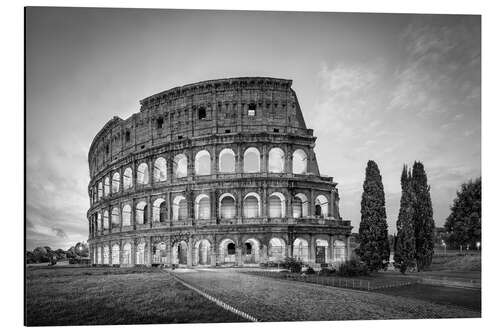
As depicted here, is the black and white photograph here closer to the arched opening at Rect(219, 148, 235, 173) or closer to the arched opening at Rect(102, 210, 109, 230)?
the arched opening at Rect(219, 148, 235, 173)

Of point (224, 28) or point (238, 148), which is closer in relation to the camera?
point (224, 28)

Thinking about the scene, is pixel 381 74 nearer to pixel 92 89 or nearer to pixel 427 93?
pixel 427 93

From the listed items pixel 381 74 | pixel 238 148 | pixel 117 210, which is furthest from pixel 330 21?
pixel 117 210

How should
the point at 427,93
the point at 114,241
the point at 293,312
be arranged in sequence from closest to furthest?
1. the point at 293,312
2. the point at 427,93
3. the point at 114,241

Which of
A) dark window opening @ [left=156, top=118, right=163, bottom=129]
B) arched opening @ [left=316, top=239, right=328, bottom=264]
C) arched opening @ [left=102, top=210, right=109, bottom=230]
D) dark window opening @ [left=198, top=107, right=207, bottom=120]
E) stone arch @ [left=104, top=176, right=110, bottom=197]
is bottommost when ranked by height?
arched opening @ [left=316, top=239, right=328, bottom=264]

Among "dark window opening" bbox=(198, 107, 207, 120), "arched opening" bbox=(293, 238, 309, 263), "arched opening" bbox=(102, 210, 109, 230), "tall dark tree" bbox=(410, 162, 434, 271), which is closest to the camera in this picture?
"tall dark tree" bbox=(410, 162, 434, 271)

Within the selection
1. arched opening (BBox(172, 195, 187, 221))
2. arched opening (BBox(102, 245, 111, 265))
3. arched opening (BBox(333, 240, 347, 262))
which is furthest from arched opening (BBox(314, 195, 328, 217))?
arched opening (BBox(102, 245, 111, 265))
